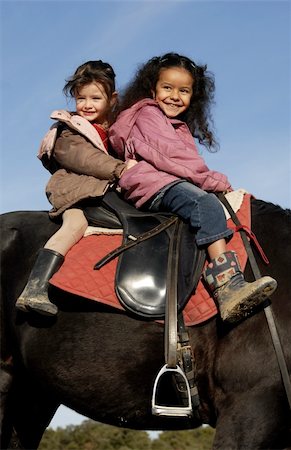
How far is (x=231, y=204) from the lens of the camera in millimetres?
4230

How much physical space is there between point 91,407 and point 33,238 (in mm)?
1150

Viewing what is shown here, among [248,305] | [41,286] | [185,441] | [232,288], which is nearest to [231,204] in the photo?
[232,288]

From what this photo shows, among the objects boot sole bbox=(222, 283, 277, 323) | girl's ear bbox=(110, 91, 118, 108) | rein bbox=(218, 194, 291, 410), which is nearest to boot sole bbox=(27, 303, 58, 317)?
boot sole bbox=(222, 283, 277, 323)

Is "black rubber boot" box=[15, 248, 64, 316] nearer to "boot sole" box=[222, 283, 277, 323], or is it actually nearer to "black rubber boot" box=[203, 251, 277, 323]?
"black rubber boot" box=[203, 251, 277, 323]

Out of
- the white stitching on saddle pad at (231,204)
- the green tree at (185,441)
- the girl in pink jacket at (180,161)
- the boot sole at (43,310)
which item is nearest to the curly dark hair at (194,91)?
the girl in pink jacket at (180,161)

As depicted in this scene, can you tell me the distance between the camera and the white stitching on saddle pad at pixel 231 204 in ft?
13.8

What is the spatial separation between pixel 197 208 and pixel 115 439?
6.12 m

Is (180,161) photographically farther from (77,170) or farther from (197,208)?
(77,170)

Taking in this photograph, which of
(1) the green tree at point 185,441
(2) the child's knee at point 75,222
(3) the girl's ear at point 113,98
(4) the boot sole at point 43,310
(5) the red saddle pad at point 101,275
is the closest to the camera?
(5) the red saddle pad at point 101,275

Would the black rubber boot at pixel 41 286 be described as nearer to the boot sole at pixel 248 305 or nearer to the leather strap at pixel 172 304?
the leather strap at pixel 172 304

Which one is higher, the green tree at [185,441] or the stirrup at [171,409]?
the stirrup at [171,409]

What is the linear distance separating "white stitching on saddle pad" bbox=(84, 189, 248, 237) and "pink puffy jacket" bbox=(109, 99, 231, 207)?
3.7 inches

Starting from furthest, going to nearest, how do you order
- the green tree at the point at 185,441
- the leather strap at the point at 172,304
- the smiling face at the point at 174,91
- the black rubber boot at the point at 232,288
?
the green tree at the point at 185,441, the smiling face at the point at 174,91, the leather strap at the point at 172,304, the black rubber boot at the point at 232,288

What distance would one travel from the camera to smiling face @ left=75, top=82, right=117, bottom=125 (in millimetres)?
→ 4973
